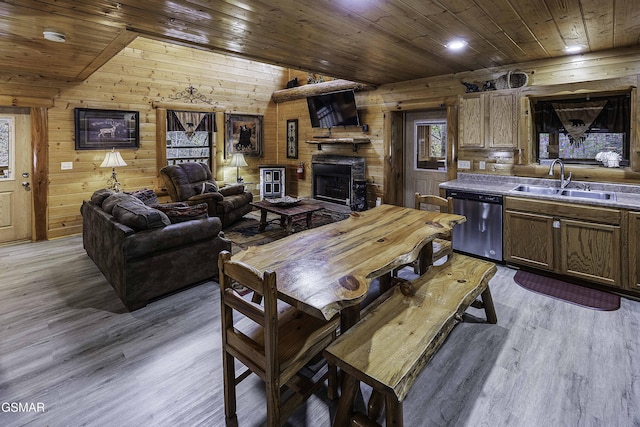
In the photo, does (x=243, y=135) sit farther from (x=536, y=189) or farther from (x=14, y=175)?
(x=536, y=189)

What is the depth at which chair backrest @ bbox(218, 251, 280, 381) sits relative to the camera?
60.3 inches

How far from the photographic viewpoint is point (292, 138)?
812cm

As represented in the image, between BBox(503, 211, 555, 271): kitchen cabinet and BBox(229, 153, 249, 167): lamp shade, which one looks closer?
BBox(503, 211, 555, 271): kitchen cabinet

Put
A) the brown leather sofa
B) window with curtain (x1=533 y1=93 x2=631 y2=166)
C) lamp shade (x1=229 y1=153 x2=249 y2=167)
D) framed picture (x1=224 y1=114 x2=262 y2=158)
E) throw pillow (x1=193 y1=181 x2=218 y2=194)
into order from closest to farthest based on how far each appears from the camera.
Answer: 1. the brown leather sofa
2. window with curtain (x1=533 y1=93 x2=631 y2=166)
3. throw pillow (x1=193 y1=181 x2=218 y2=194)
4. lamp shade (x1=229 y1=153 x2=249 y2=167)
5. framed picture (x1=224 y1=114 x2=262 y2=158)

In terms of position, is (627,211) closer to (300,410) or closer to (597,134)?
(597,134)

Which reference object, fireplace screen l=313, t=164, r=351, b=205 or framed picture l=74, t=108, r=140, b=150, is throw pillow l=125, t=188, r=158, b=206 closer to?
framed picture l=74, t=108, r=140, b=150

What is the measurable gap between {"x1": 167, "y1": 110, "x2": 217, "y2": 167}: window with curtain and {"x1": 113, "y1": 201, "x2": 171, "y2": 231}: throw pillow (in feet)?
11.9

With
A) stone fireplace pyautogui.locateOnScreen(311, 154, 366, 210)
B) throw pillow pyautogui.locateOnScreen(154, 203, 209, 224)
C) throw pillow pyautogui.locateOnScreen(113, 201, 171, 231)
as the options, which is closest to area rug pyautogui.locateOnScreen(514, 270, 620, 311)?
stone fireplace pyautogui.locateOnScreen(311, 154, 366, 210)

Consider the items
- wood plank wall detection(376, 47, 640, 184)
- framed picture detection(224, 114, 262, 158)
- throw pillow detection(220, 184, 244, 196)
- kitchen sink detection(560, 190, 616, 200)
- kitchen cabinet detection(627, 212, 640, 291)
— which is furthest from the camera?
framed picture detection(224, 114, 262, 158)

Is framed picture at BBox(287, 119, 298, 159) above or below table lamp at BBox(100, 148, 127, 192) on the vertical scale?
above

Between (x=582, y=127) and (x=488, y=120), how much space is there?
1039 millimetres

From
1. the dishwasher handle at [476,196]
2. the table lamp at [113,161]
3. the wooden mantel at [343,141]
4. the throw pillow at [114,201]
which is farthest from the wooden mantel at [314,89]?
the throw pillow at [114,201]

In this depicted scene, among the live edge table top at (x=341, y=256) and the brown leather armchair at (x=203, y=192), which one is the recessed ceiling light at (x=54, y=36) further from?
the live edge table top at (x=341, y=256)

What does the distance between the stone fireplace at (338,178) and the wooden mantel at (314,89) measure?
4.18 ft
